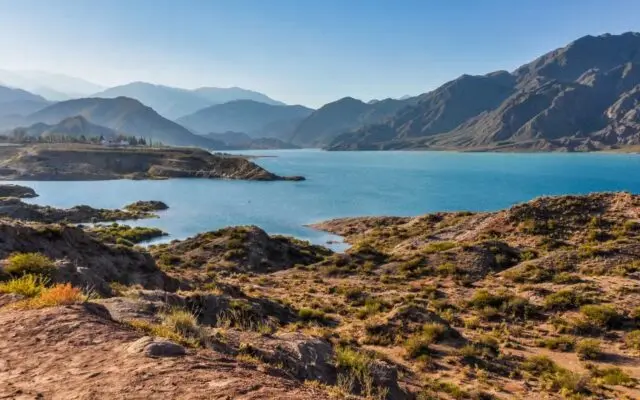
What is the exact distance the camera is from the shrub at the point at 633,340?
934 inches

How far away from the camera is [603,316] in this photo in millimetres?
26859

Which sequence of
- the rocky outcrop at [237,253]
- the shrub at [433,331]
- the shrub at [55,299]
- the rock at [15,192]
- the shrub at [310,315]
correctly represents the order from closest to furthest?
the shrub at [55,299] < the shrub at [433,331] < the shrub at [310,315] < the rocky outcrop at [237,253] < the rock at [15,192]

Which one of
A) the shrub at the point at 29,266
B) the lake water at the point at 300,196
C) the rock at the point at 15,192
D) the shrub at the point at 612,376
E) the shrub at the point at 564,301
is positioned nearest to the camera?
the shrub at the point at 29,266

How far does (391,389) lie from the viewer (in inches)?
571

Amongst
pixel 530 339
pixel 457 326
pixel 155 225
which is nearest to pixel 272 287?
pixel 457 326

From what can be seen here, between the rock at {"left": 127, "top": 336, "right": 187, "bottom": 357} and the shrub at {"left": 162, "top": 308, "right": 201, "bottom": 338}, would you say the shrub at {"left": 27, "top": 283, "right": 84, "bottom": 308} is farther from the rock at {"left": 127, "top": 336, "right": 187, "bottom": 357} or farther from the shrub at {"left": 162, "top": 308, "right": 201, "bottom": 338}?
the rock at {"left": 127, "top": 336, "right": 187, "bottom": 357}

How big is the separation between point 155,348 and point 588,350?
2218 centimetres

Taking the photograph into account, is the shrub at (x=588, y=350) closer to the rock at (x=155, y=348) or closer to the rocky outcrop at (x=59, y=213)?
the rock at (x=155, y=348)

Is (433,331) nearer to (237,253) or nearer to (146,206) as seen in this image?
(237,253)

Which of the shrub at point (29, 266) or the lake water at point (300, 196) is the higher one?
the shrub at point (29, 266)

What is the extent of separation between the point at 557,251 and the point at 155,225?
79.0 m

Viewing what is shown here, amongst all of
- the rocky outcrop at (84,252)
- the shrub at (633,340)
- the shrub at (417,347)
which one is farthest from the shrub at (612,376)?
the rocky outcrop at (84,252)

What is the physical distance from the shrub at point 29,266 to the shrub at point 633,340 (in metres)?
27.8

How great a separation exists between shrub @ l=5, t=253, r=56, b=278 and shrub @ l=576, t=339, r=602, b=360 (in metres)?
24.5
